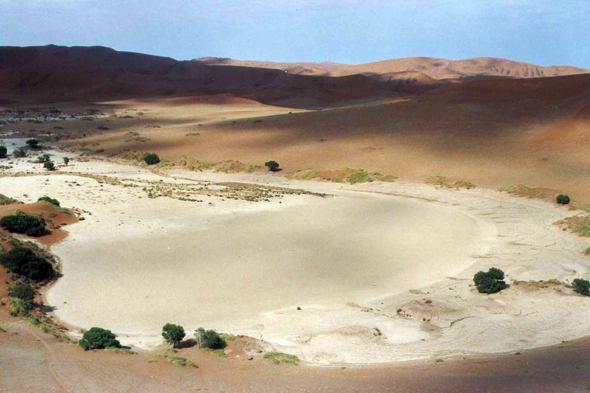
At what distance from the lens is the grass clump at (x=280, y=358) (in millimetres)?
8641

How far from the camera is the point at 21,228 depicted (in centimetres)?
1603

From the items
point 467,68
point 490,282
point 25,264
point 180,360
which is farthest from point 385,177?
point 467,68

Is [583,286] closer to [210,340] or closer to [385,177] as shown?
[210,340]

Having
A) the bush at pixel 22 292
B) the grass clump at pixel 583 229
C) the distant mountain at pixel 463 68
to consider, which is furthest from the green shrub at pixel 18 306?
the distant mountain at pixel 463 68

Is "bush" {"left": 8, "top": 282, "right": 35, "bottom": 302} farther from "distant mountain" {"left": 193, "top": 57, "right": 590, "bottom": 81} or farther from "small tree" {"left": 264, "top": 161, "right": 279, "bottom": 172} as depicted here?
"distant mountain" {"left": 193, "top": 57, "right": 590, "bottom": 81}

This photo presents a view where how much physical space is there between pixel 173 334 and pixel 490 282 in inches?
314

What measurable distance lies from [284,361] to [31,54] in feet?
467

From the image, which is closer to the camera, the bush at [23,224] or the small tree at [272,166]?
→ the bush at [23,224]

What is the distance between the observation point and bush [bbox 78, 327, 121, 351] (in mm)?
8703

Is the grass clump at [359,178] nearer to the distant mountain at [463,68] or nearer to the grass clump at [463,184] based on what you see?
the grass clump at [463,184]

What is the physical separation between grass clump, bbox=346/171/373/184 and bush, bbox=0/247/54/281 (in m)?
19.6

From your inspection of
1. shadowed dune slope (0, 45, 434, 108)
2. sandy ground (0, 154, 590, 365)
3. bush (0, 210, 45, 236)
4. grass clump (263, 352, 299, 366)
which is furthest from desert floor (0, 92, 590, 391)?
shadowed dune slope (0, 45, 434, 108)

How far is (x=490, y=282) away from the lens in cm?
1286

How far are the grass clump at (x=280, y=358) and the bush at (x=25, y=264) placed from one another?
7.17 m
